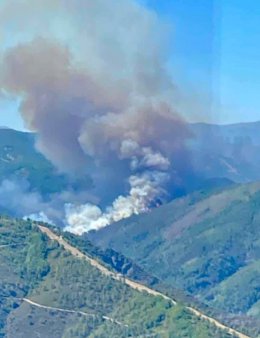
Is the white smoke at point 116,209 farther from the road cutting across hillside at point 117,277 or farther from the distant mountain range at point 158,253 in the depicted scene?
the road cutting across hillside at point 117,277

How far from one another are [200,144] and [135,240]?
41.5ft

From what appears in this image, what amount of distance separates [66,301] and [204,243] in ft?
122

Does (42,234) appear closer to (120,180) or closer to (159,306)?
(159,306)

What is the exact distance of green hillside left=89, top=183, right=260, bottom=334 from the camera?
74.2 metres

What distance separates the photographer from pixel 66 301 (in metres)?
45.6

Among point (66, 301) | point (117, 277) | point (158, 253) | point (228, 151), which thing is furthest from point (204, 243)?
point (66, 301)

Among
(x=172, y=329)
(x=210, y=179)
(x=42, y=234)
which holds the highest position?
(x=210, y=179)

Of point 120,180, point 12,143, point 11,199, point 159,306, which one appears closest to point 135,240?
point 120,180

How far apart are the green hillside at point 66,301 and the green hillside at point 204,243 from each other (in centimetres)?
2328

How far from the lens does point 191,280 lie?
251 feet

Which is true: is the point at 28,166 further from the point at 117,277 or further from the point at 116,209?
the point at 117,277

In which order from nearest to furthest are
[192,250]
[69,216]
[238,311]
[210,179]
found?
[238,311]
[192,250]
[69,216]
[210,179]

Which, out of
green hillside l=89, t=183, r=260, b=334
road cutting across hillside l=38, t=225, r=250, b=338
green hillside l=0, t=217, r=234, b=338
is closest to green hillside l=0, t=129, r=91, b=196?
green hillside l=89, t=183, r=260, b=334

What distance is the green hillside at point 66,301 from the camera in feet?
139
